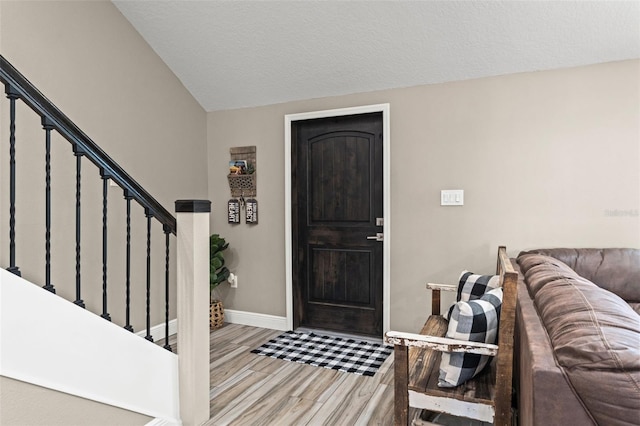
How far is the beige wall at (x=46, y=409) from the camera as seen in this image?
1357 mm

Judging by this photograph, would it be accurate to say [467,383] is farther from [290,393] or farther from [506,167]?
[506,167]

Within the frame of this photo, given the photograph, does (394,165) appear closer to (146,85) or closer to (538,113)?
(538,113)

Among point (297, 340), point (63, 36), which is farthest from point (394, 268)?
point (63, 36)

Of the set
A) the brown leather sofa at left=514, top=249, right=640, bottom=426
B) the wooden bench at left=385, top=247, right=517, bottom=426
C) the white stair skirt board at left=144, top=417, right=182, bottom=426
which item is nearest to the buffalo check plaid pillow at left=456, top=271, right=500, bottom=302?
the wooden bench at left=385, top=247, right=517, bottom=426

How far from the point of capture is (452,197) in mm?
3066

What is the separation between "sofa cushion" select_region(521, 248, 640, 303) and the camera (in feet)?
8.06

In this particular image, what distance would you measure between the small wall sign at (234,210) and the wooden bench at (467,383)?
2470 mm

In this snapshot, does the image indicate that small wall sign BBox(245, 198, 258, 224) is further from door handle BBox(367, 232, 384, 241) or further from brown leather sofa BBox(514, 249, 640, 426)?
brown leather sofa BBox(514, 249, 640, 426)

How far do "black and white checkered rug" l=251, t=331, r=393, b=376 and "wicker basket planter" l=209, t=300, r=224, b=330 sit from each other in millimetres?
657

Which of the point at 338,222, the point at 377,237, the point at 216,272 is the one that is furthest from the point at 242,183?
the point at 377,237

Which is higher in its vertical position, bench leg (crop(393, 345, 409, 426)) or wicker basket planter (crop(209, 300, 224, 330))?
bench leg (crop(393, 345, 409, 426))

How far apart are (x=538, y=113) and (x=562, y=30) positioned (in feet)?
1.83

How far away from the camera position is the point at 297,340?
345 cm

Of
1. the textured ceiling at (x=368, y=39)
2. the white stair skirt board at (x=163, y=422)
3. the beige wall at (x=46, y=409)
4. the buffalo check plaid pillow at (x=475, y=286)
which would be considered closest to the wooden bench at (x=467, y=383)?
the buffalo check plaid pillow at (x=475, y=286)
